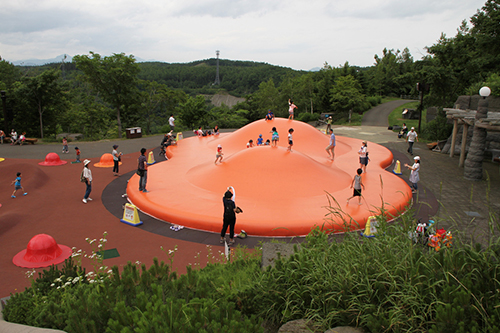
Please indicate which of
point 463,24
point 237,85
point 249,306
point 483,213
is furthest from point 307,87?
point 237,85

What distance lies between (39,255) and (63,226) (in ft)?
8.04

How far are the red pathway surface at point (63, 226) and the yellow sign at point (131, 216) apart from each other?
0.73 feet

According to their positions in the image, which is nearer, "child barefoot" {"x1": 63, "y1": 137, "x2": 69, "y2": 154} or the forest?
"child barefoot" {"x1": 63, "y1": 137, "x2": 69, "y2": 154}

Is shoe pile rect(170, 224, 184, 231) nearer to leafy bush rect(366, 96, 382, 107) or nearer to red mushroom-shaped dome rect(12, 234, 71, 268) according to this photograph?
red mushroom-shaped dome rect(12, 234, 71, 268)

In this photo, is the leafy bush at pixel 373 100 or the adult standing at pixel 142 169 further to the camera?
the leafy bush at pixel 373 100

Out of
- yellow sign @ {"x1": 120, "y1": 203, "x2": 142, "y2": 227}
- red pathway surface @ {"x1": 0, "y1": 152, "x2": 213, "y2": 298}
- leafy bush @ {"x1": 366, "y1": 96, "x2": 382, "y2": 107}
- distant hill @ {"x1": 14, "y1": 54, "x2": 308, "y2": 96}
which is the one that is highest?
distant hill @ {"x1": 14, "y1": 54, "x2": 308, "y2": 96}

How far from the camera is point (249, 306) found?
160 inches

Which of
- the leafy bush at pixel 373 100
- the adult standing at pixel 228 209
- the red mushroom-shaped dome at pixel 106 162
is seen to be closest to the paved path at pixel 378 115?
the leafy bush at pixel 373 100

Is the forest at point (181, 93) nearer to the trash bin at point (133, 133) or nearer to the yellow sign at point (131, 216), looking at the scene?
the trash bin at point (133, 133)

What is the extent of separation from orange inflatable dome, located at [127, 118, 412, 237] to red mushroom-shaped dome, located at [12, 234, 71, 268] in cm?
335

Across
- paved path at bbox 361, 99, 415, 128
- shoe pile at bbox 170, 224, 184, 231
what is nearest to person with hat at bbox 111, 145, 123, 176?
shoe pile at bbox 170, 224, 184, 231

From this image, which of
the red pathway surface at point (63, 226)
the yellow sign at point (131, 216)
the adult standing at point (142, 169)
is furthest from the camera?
the adult standing at point (142, 169)

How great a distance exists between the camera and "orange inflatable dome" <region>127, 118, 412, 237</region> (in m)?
9.69

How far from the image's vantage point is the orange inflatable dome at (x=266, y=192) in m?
9.69
